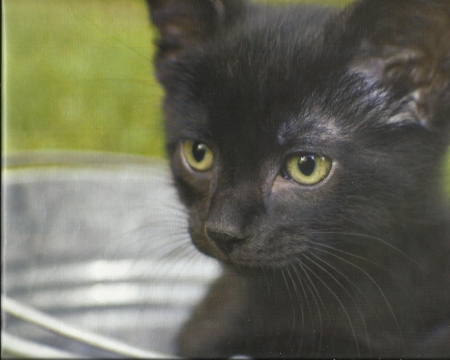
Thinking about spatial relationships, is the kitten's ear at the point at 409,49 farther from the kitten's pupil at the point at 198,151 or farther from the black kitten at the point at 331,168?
the kitten's pupil at the point at 198,151

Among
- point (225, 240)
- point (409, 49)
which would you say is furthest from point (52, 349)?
point (409, 49)

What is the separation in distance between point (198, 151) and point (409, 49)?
0.23 m

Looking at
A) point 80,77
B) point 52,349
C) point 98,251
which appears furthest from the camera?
point 98,251

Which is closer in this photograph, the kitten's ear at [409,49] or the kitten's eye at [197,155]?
the kitten's ear at [409,49]

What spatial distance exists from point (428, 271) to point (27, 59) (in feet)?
1.89

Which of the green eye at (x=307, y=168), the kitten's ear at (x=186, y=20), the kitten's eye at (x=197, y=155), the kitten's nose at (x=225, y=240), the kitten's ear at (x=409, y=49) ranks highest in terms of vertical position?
the kitten's ear at (x=409, y=49)

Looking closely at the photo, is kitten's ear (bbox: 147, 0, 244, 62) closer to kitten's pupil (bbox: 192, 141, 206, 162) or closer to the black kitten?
the black kitten

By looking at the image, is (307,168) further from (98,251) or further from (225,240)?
(98,251)

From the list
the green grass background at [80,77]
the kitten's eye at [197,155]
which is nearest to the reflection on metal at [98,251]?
the green grass background at [80,77]

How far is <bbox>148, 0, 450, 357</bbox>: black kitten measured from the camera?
1.53ft

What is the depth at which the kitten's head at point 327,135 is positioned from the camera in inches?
18.2

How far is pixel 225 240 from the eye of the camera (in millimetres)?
484

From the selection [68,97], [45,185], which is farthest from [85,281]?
[68,97]

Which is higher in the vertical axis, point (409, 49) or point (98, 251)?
point (409, 49)
